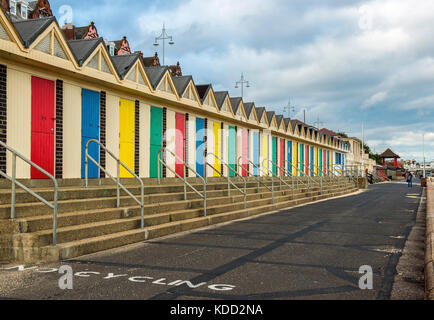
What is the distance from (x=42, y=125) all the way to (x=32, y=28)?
2.58 m

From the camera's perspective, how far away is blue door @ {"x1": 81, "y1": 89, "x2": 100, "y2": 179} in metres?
12.2

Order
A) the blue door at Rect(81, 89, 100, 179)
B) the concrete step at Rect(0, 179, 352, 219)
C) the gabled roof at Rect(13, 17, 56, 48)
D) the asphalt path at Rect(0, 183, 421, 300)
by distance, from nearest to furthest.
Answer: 1. the asphalt path at Rect(0, 183, 421, 300)
2. the concrete step at Rect(0, 179, 352, 219)
3. the gabled roof at Rect(13, 17, 56, 48)
4. the blue door at Rect(81, 89, 100, 179)

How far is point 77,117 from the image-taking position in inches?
471

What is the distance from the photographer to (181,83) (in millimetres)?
17438

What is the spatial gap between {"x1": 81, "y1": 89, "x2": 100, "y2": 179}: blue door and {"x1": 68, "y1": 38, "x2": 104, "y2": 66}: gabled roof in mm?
970

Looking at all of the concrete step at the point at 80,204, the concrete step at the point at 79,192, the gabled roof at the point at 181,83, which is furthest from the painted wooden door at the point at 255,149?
the concrete step at the point at 80,204

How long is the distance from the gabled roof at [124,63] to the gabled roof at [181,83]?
257cm

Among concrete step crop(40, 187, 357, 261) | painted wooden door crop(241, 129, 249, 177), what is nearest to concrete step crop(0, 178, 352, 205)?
concrete step crop(40, 187, 357, 261)

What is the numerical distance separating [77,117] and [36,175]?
86.3 inches

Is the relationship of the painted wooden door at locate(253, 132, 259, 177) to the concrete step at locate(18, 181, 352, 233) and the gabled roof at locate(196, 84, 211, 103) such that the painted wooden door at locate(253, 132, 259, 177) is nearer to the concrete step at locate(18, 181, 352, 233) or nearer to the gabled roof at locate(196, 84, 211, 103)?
the gabled roof at locate(196, 84, 211, 103)

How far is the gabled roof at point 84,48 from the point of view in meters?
12.1

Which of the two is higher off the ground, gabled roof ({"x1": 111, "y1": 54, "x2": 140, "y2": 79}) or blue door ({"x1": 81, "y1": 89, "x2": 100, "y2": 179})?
gabled roof ({"x1": 111, "y1": 54, "x2": 140, "y2": 79})

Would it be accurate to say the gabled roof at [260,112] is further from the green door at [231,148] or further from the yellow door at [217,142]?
the yellow door at [217,142]
